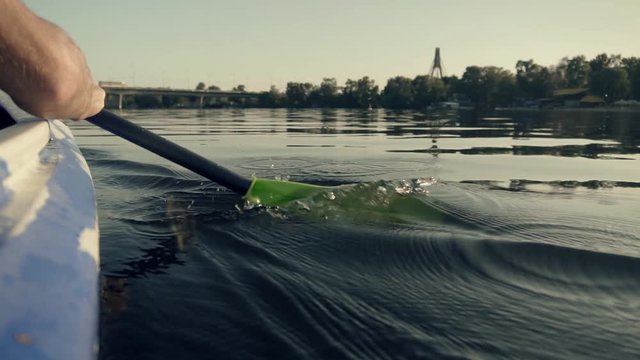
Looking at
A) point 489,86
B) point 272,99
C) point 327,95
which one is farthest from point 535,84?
→ point 272,99

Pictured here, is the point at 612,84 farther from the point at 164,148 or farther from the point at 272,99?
the point at 164,148

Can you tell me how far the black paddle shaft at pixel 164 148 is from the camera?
12.2ft

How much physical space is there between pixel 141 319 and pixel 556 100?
87643 millimetres

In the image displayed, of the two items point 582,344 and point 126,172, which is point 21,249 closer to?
point 582,344

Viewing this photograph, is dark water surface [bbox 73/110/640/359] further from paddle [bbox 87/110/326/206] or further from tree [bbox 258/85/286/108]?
tree [bbox 258/85/286/108]

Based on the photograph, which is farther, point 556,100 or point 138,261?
point 556,100

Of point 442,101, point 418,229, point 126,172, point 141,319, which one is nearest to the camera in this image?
point 141,319

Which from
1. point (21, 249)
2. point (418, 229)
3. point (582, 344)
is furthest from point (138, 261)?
point (582, 344)

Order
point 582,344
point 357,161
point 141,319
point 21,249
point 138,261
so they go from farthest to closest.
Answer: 1. point 357,161
2. point 138,261
3. point 141,319
4. point 582,344
5. point 21,249

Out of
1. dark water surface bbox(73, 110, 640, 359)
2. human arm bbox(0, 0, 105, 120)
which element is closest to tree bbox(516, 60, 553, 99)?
dark water surface bbox(73, 110, 640, 359)

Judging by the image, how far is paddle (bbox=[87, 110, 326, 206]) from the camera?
373 centimetres

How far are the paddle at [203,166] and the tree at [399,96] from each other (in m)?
79.8

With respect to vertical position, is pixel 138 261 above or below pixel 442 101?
below

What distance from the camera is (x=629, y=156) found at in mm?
8273
